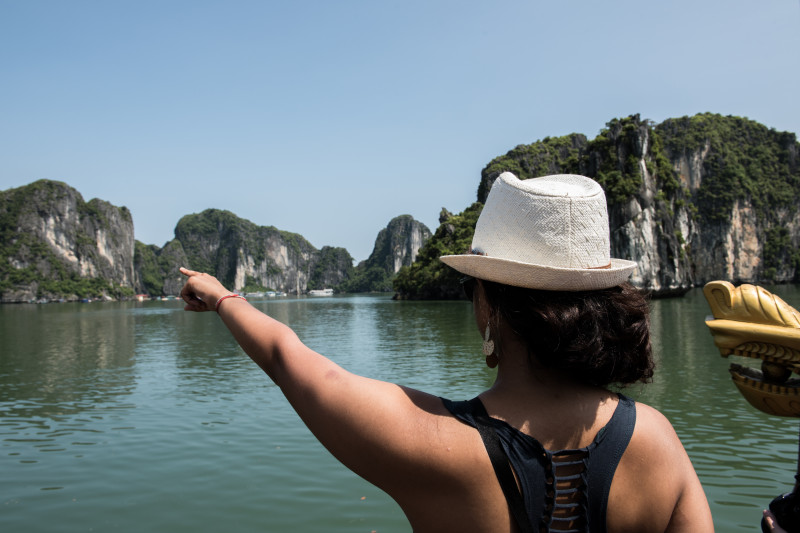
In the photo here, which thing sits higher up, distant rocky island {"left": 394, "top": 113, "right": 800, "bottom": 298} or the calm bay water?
distant rocky island {"left": 394, "top": 113, "right": 800, "bottom": 298}

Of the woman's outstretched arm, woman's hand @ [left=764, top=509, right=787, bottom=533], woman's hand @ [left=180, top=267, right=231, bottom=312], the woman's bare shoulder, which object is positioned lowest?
woman's hand @ [left=764, top=509, right=787, bottom=533]

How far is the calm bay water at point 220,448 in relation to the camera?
18.6ft

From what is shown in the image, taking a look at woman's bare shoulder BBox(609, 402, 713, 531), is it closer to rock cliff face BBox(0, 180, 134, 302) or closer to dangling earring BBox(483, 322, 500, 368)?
dangling earring BBox(483, 322, 500, 368)

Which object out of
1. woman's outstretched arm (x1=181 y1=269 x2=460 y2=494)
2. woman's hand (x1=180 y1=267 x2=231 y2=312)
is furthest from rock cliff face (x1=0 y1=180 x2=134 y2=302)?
woman's outstretched arm (x1=181 y1=269 x2=460 y2=494)

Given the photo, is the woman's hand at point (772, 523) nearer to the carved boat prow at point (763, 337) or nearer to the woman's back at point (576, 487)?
the carved boat prow at point (763, 337)

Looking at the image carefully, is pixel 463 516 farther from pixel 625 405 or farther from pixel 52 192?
pixel 52 192

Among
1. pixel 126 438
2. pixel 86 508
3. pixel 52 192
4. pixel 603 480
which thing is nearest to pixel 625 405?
pixel 603 480

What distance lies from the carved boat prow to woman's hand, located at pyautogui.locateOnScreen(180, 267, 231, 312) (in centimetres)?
120

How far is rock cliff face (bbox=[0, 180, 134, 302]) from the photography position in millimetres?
120438

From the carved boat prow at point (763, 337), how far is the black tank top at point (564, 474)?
476mm

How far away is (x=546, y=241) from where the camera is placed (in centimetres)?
116

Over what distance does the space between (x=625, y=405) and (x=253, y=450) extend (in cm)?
730

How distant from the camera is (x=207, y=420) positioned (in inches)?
374

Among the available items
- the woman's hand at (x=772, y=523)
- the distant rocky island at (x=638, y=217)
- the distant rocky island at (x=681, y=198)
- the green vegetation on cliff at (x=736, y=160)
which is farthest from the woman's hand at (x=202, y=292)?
the green vegetation on cliff at (x=736, y=160)
